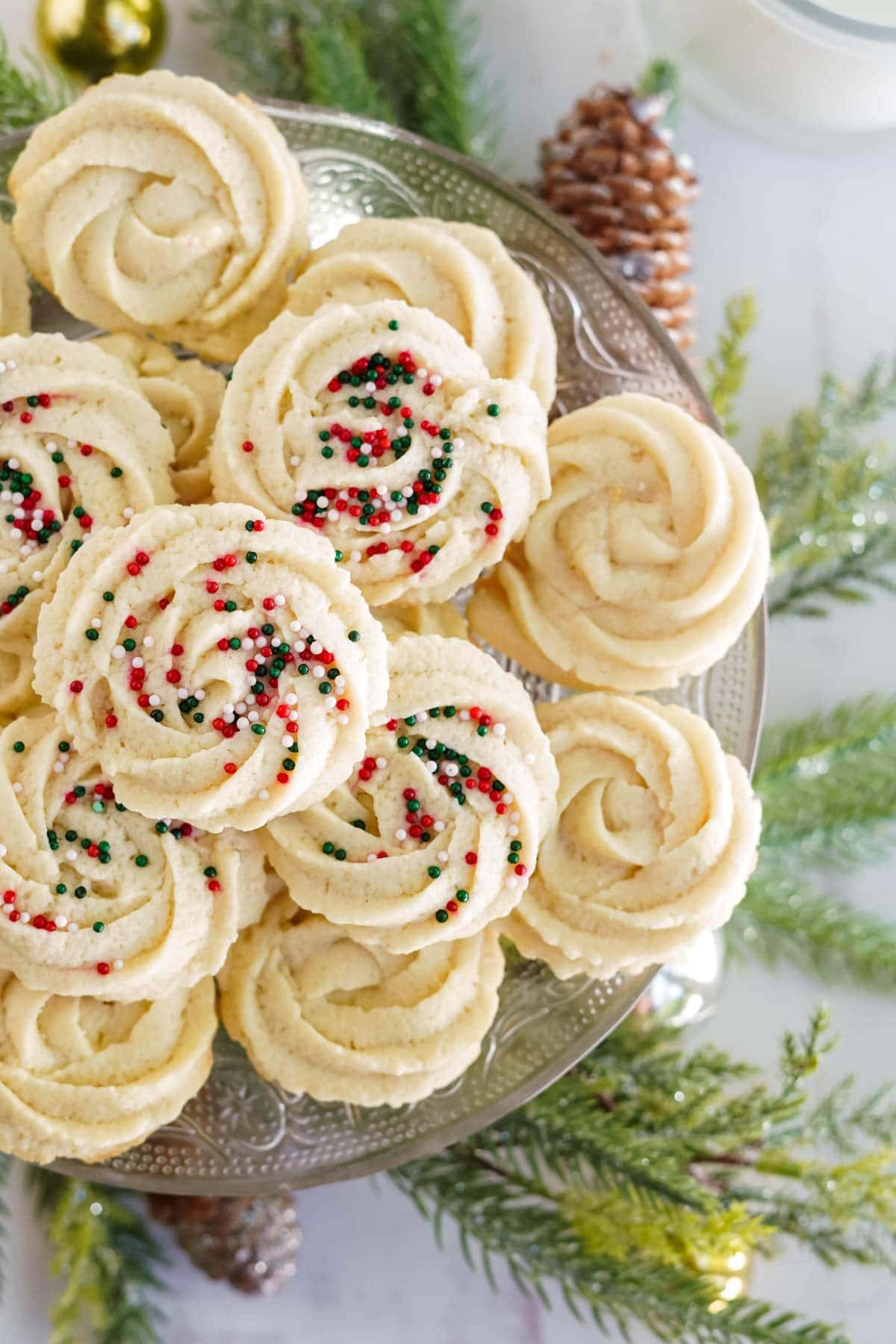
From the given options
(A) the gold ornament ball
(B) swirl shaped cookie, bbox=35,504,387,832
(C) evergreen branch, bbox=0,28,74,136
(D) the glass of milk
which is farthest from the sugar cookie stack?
(D) the glass of milk

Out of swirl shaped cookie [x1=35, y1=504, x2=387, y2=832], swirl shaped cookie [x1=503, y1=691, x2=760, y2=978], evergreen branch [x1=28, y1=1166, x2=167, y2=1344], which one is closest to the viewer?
swirl shaped cookie [x1=35, y1=504, x2=387, y2=832]

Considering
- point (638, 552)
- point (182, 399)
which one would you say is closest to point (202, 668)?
point (182, 399)

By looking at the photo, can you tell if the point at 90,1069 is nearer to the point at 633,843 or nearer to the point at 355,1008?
the point at 355,1008

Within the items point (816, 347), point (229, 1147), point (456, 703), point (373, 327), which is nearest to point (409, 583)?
point (456, 703)

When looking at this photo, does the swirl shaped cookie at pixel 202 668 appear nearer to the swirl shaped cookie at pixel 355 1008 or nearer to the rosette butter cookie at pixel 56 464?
the rosette butter cookie at pixel 56 464

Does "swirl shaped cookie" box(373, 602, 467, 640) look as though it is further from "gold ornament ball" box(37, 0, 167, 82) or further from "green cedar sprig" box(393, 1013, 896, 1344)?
"gold ornament ball" box(37, 0, 167, 82)

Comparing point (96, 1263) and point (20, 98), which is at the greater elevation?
point (20, 98)
